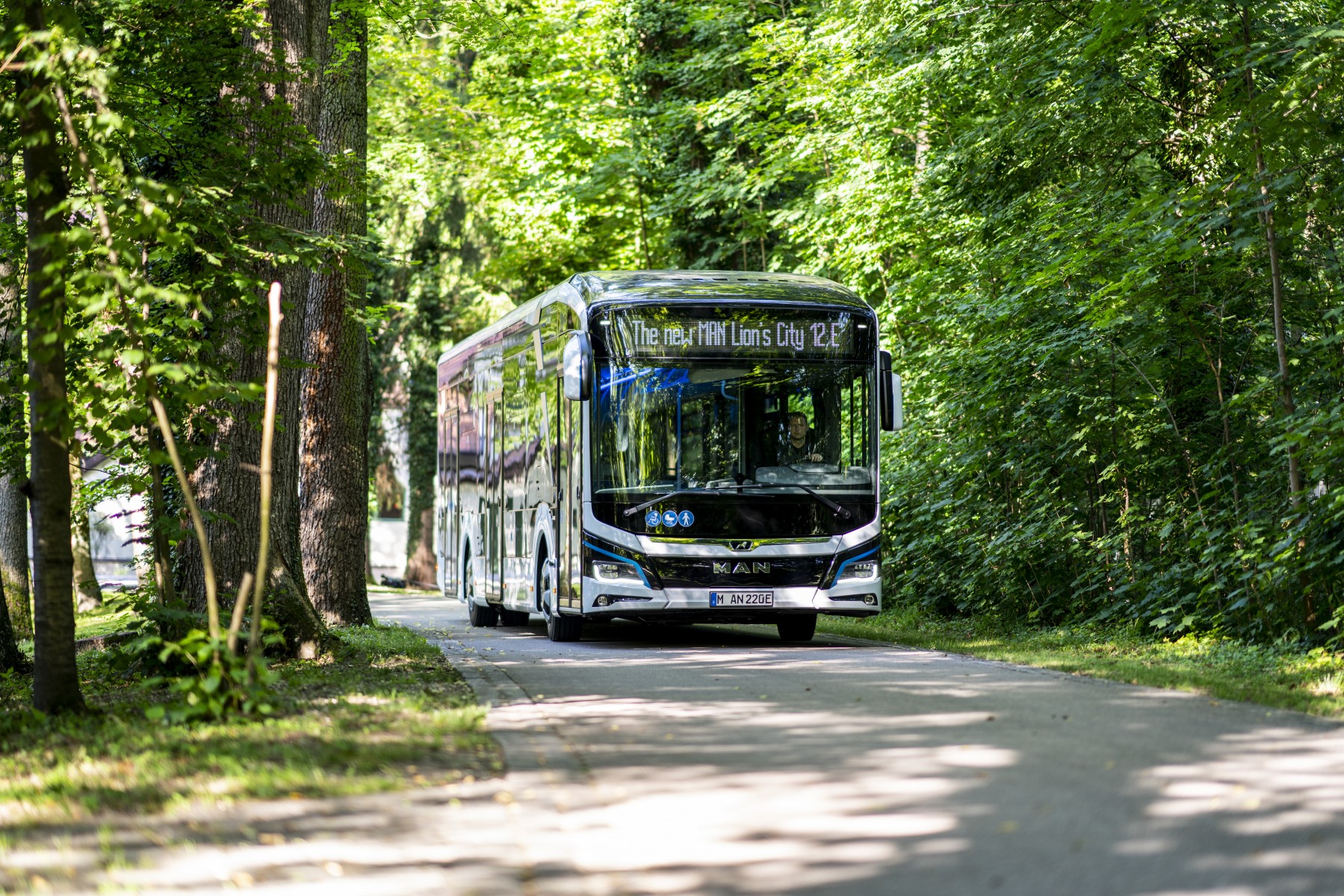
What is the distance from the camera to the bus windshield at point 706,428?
1609cm

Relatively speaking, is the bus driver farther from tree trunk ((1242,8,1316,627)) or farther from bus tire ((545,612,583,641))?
tree trunk ((1242,8,1316,627))

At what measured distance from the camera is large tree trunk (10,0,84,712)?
945 cm

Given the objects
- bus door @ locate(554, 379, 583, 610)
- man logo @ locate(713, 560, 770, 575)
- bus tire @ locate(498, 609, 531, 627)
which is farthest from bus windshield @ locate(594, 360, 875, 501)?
bus tire @ locate(498, 609, 531, 627)

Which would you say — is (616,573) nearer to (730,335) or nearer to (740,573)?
(740,573)

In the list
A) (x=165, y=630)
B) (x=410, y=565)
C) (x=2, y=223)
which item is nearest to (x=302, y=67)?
(x=2, y=223)

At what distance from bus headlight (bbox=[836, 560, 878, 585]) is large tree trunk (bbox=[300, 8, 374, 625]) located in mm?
6497

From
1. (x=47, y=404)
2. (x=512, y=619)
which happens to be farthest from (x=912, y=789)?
(x=512, y=619)

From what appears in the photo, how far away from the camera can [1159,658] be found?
13758 mm

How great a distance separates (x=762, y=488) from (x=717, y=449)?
59 centimetres

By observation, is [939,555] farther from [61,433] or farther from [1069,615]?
[61,433]

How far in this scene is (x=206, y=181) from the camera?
39.3ft

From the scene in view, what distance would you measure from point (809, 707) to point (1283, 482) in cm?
633

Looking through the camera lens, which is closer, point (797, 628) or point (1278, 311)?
point (1278, 311)

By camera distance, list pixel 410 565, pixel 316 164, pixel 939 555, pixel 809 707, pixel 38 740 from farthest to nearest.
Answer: pixel 410 565
pixel 939 555
pixel 316 164
pixel 809 707
pixel 38 740
